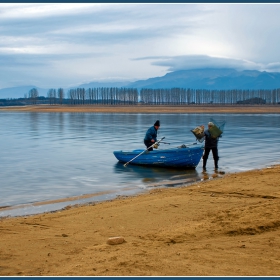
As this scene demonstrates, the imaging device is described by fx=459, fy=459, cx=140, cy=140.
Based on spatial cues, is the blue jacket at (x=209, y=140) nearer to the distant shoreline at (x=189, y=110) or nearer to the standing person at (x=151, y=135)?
the standing person at (x=151, y=135)

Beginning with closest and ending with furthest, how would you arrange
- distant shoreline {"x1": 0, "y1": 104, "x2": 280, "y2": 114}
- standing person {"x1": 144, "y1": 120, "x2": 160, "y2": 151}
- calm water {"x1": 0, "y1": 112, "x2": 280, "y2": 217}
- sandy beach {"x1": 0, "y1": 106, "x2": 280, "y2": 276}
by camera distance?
sandy beach {"x1": 0, "y1": 106, "x2": 280, "y2": 276}, calm water {"x1": 0, "y1": 112, "x2": 280, "y2": 217}, standing person {"x1": 144, "y1": 120, "x2": 160, "y2": 151}, distant shoreline {"x1": 0, "y1": 104, "x2": 280, "y2": 114}

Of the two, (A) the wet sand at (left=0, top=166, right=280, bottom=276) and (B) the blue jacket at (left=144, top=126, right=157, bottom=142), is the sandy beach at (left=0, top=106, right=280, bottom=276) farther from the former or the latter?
(B) the blue jacket at (left=144, top=126, right=157, bottom=142)

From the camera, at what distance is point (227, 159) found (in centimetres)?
2547

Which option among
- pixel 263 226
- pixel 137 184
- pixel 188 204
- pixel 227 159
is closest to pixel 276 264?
pixel 263 226

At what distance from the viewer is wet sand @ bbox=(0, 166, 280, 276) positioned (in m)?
7.17

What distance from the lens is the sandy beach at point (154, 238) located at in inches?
282

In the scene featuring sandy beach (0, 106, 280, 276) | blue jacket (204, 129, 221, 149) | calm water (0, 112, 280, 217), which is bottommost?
calm water (0, 112, 280, 217)

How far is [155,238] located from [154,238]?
0.07ft

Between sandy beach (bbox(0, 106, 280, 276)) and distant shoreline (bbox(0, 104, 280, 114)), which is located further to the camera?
distant shoreline (bbox(0, 104, 280, 114))

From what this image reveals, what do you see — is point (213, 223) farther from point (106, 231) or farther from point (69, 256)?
point (69, 256)

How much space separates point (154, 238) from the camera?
8.96m

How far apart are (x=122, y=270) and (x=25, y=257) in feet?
6.84

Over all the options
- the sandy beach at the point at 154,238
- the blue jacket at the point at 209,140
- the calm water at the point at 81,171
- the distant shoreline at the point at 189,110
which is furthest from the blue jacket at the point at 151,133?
the distant shoreline at the point at 189,110

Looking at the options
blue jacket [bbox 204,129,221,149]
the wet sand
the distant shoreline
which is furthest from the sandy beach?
the distant shoreline
